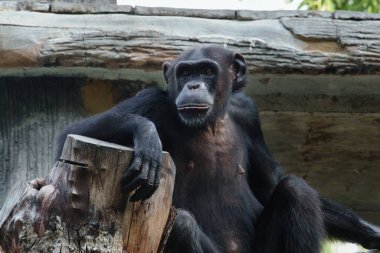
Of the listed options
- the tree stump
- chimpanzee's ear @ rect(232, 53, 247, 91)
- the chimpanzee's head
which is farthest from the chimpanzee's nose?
the tree stump

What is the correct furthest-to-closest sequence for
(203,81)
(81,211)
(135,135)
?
(203,81)
(135,135)
(81,211)

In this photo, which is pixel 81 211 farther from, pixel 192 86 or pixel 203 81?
pixel 203 81

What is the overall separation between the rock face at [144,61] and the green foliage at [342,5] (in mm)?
4123

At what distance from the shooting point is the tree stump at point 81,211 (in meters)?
4.45

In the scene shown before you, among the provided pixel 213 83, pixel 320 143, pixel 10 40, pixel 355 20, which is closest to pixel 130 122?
pixel 213 83

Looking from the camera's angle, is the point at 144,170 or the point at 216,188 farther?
the point at 216,188

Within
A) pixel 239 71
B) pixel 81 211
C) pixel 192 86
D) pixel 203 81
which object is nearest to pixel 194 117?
pixel 192 86

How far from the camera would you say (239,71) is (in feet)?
22.9

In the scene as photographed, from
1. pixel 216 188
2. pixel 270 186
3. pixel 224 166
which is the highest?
pixel 224 166

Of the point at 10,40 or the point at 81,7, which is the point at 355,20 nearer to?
the point at 81,7

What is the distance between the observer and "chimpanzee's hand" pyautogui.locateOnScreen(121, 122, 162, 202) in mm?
4650

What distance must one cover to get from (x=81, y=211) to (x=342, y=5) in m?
8.45

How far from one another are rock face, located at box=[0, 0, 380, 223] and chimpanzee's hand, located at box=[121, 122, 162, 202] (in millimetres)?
1876

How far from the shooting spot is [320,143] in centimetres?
835
